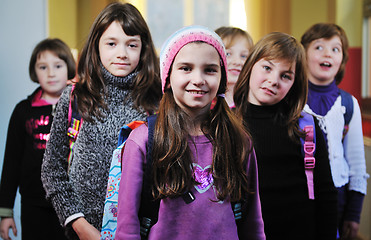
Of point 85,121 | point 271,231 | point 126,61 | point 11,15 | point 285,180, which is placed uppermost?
point 11,15

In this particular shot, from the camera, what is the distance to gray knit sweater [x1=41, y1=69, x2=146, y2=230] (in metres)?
1.57

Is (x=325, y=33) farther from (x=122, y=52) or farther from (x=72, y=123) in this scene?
(x=72, y=123)

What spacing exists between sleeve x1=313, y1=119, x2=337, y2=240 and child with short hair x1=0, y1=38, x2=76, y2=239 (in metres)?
1.33

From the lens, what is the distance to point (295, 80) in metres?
1.81

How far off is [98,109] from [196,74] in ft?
1.86

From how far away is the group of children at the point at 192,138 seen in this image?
1234mm

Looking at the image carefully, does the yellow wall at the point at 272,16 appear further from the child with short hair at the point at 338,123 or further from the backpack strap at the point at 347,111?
the backpack strap at the point at 347,111

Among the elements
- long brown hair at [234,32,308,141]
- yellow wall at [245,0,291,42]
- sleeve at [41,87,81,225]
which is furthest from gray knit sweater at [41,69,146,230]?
yellow wall at [245,0,291,42]

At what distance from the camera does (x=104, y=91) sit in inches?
65.7

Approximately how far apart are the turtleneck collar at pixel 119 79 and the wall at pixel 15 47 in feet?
5.60

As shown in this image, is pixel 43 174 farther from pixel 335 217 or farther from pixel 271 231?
pixel 335 217

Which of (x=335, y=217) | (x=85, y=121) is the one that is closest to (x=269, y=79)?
(x=335, y=217)

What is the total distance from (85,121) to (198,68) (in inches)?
23.7

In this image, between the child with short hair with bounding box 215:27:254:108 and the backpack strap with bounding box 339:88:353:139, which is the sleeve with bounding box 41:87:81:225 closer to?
the child with short hair with bounding box 215:27:254:108
